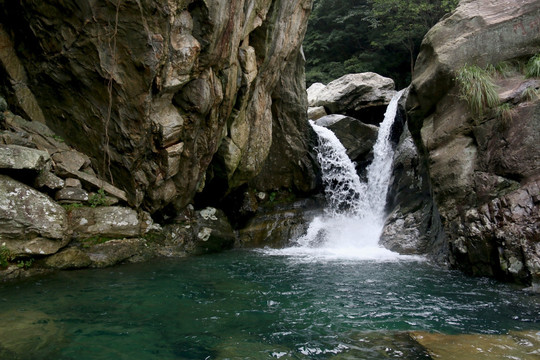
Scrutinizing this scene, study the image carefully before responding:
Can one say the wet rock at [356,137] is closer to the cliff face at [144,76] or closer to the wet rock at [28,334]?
the cliff face at [144,76]

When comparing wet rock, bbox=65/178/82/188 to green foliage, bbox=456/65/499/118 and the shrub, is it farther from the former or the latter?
the shrub

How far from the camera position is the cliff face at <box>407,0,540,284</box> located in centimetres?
673

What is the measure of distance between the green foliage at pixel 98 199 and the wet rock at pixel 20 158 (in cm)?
123

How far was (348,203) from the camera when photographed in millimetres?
13828

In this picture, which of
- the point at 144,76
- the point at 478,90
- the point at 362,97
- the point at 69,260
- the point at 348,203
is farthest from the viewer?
the point at 362,97

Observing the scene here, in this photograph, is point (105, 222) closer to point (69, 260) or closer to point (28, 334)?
point (69, 260)

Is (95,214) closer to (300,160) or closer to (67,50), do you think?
(67,50)

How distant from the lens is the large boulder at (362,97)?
17422mm

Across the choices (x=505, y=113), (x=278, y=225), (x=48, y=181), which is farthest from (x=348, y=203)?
(x=48, y=181)

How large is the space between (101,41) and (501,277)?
27.4 feet

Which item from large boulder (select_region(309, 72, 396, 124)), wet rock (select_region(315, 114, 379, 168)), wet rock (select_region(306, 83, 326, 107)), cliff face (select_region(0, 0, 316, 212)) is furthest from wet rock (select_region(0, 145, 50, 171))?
wet rock (select_region(306, 83, 326, 107))

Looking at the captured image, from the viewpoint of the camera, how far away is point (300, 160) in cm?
1441

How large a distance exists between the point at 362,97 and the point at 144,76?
12234mm

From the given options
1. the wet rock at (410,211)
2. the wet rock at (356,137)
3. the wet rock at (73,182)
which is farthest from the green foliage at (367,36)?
the wet rock at (73,182)
